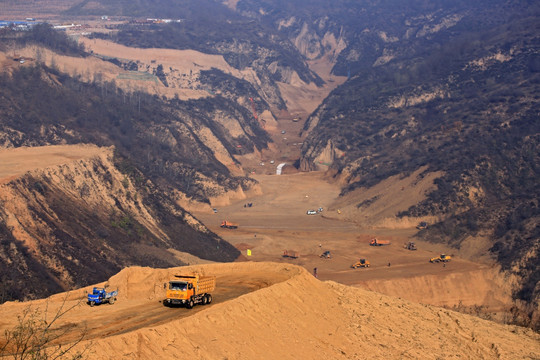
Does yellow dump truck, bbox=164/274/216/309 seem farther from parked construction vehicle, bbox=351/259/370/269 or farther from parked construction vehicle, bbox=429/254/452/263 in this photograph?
parked construction vehicle, bbox=429/254/452/263

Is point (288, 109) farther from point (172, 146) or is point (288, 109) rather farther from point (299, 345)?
point (299, 345)

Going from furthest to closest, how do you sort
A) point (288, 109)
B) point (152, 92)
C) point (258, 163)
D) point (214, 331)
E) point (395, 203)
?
point (288, 109)
point (152, 92)
point (258, 163)
point (395, 203)
point (214, 331)

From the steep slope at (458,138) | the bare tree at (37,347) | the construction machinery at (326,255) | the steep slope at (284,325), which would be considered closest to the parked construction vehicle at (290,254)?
the construction machinery at (326,255)

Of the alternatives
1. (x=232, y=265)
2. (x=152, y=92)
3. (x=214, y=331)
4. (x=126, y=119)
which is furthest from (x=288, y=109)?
(x=214, y=331)

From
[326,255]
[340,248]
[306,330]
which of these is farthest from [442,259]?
[306,330]

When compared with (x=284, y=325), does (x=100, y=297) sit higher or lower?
lower

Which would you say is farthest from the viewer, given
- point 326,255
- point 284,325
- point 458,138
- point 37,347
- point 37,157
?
point 458,138

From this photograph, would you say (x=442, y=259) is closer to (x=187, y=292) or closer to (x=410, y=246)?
(x=410, y=246)
